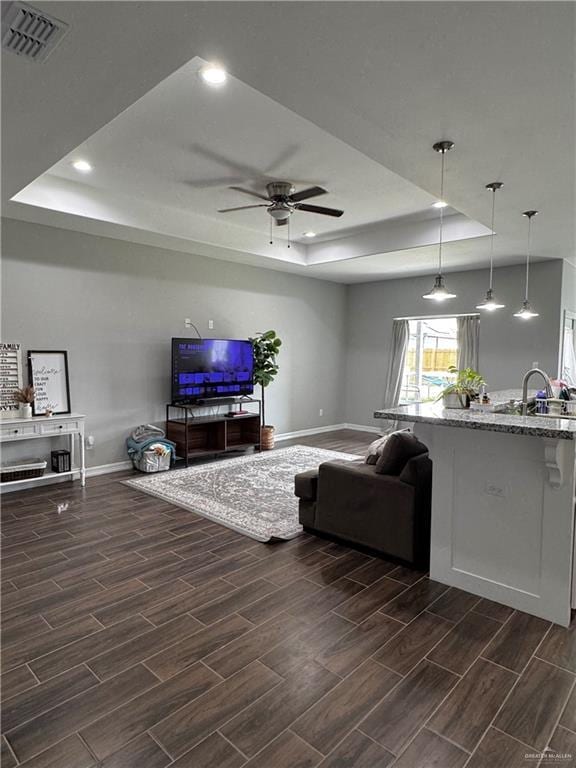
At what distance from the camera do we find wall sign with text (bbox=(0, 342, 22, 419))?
15.2 feet

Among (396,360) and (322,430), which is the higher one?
(396,360)

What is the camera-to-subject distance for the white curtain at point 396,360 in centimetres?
794

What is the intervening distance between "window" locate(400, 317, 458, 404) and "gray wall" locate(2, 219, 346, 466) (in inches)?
84.5

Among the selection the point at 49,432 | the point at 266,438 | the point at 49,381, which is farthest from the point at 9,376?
the point at 266,438

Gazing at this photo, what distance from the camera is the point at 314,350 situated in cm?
819

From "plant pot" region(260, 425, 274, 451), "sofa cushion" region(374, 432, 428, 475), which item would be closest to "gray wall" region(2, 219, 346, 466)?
"plant pot" region(260, 425, 274, 451)

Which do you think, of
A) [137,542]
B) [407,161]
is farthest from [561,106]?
[137,542]

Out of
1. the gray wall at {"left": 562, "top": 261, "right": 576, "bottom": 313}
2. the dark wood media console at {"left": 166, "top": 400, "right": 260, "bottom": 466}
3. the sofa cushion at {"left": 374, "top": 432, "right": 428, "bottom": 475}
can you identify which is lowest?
the dark wood media console at {"left": 166, "top": 400, "right": 260, "bottom": 466}

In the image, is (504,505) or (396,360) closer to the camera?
(504,505)

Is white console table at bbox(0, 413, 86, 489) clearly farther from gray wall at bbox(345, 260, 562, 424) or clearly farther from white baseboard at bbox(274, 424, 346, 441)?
gray wall at bbox(345, 260, 562, 424)

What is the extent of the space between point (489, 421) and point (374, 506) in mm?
1098

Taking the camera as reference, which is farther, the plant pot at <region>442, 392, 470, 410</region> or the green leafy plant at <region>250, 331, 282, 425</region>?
the green leafy plant at <region>250, 331, 282, 425</region>

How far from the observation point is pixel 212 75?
99.7 inches

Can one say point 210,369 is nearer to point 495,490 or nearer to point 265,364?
point 265,364
